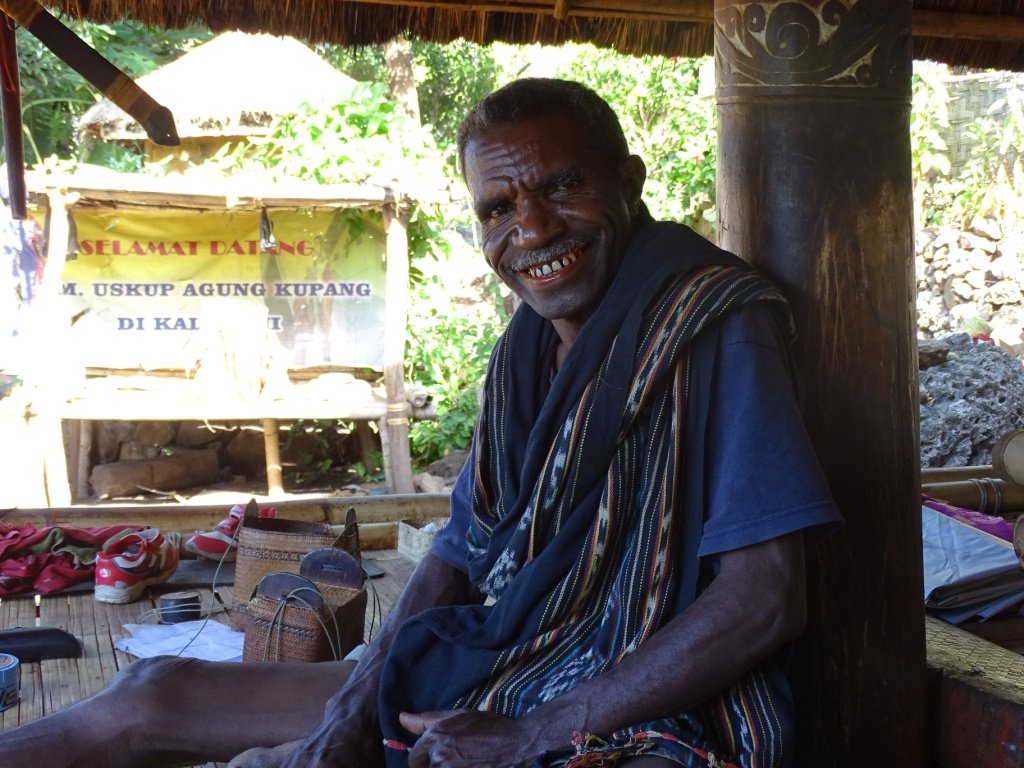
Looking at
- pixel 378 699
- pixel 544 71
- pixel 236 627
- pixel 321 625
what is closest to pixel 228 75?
pixel 544 71

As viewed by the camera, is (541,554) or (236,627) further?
(236,627)

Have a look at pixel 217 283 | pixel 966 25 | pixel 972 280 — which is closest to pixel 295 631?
pixel 966 25

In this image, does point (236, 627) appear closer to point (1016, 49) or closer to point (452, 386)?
point (1016, 49)

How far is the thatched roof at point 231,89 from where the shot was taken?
9.07 meters

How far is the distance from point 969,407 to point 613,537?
463cm

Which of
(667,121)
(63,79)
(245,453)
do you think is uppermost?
(63,79)

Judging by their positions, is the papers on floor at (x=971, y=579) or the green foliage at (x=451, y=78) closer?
the papers on floor at (x=971, y=579)

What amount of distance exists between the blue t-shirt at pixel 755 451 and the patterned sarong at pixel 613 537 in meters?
0.03

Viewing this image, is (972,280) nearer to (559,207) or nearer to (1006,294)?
(1006,294)

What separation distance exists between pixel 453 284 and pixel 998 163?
20.1 feet

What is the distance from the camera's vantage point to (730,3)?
5.98 ft

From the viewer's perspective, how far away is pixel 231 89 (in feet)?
30.1

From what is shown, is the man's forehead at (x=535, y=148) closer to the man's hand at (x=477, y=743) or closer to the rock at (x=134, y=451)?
the man's hand at (x=477, y=743)

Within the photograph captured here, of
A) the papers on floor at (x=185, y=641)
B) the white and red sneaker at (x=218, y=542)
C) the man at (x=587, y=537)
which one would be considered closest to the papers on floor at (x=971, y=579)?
the man at (x=587, y=537)
